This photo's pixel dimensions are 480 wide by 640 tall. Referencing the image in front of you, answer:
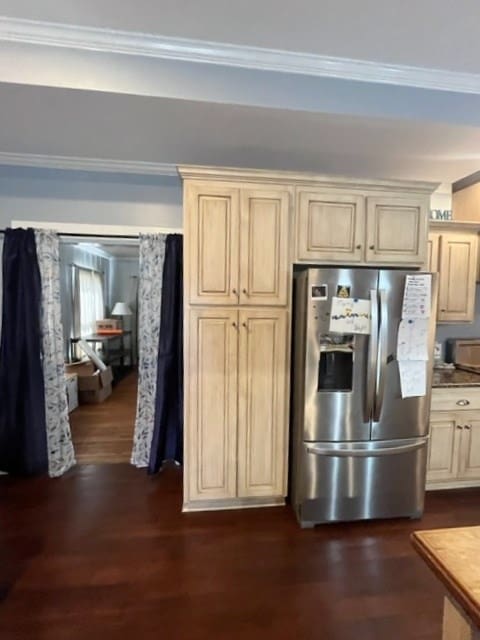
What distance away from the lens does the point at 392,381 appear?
97.8 inches

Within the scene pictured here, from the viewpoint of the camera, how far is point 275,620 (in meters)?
1.80

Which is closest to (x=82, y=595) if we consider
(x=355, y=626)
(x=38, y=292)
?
(x=355, y=626)

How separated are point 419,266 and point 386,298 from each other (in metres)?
0.48

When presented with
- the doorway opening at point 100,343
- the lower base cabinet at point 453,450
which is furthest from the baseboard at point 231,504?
the lower base cabinet at point 453,450

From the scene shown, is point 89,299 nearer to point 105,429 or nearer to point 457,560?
point 105,429

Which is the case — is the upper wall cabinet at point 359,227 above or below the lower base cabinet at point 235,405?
above

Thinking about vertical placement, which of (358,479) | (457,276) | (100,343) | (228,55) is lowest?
(358,479)

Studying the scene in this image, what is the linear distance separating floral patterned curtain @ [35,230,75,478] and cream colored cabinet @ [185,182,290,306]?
140 centimetres

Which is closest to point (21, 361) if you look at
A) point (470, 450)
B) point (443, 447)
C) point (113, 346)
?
point (443, 447)

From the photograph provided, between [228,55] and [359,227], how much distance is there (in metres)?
1.29

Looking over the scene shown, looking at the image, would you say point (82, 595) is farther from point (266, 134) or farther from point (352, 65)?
point (352, 65)

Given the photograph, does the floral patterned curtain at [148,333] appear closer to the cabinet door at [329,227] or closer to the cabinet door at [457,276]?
the cabinet door at [329,227]

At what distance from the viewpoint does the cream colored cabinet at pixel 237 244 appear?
97.8 inches

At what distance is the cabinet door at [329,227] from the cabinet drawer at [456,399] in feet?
3.98
